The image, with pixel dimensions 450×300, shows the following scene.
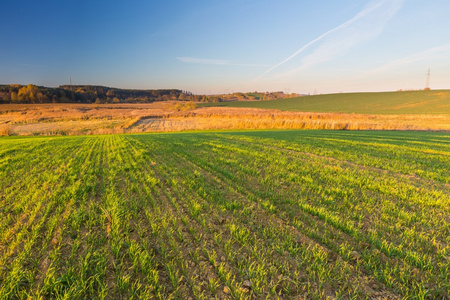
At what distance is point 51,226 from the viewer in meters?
4.80

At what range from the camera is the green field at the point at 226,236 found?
10.5ft

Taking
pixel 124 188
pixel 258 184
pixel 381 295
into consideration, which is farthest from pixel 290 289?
pixel 124 188

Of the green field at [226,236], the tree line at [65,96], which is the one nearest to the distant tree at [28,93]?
the tree line at [65,96]

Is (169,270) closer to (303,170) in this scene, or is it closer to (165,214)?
(165,214)

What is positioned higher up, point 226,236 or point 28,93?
point 28,93

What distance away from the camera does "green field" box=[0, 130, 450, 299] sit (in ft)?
10.5

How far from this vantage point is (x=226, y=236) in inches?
181

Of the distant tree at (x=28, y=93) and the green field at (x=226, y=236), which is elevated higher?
the distant tree at (x=28, y=93)

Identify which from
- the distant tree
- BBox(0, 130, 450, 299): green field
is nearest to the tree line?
the distant tree

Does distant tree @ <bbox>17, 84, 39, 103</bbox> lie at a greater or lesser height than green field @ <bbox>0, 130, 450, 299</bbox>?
greater

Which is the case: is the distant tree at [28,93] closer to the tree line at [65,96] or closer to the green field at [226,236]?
the tree line at [65,96]

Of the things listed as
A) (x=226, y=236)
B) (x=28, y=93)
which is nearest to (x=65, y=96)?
(x=28, y=93)

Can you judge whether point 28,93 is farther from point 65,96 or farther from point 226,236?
point 226,236

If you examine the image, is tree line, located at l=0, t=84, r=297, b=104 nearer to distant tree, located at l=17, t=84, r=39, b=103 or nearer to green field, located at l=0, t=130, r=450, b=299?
distant tree, located at l=17, t=84, r=39, b=103
